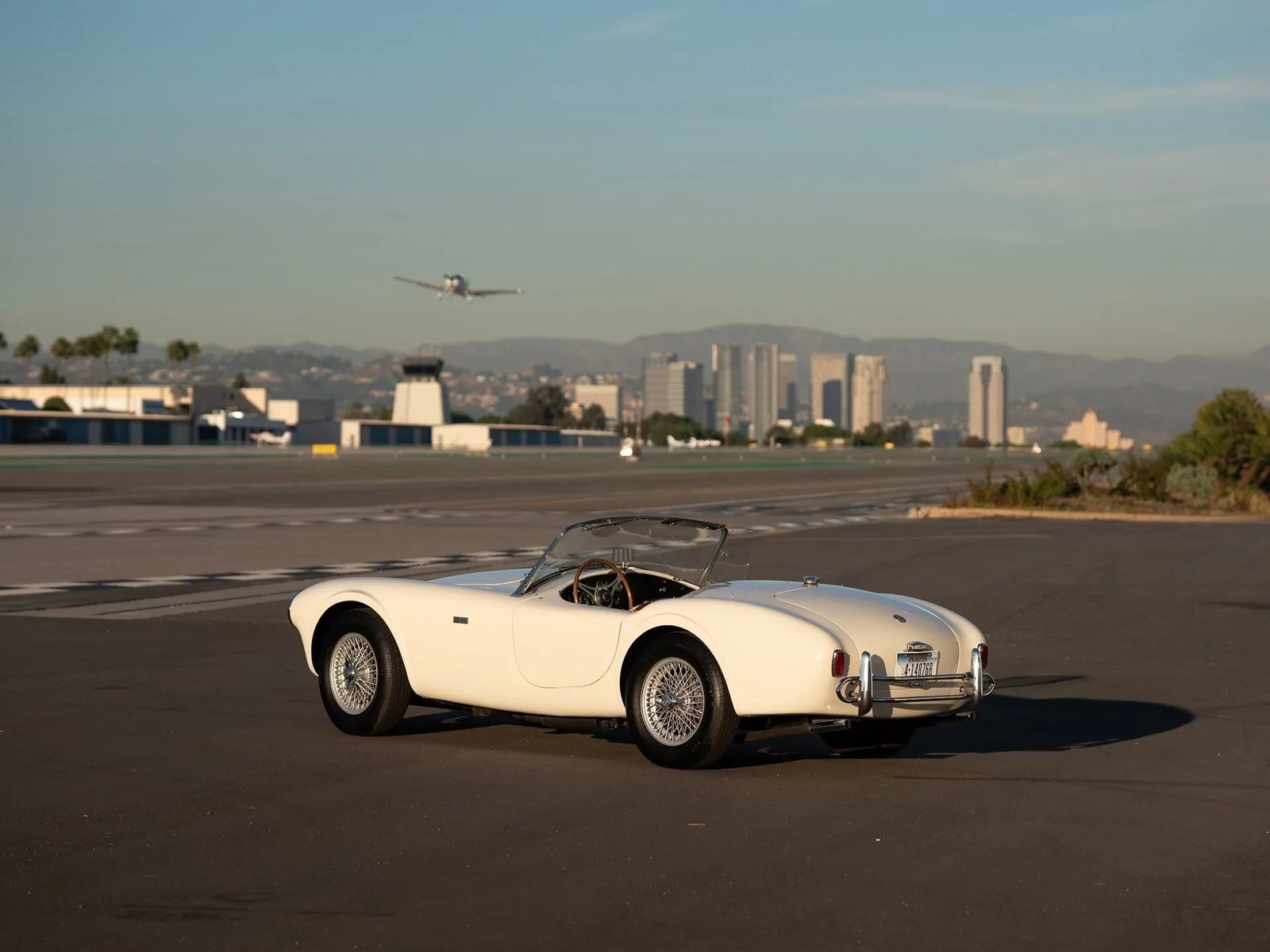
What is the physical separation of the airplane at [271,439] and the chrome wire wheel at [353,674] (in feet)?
435

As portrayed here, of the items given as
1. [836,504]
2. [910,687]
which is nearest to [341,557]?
[910,687]

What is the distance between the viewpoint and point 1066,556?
85.1 ft

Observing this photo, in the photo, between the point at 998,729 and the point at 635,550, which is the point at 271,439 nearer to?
the point at 998,729

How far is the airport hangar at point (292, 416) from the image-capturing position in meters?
147

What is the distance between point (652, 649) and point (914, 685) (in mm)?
1393

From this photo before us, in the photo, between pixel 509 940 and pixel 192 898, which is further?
pixel 192 898

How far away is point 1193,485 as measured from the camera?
41219 mm

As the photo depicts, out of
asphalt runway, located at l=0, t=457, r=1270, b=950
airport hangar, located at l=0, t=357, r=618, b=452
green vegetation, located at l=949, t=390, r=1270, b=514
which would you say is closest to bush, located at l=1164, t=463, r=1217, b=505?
green vegetation, located at l=949, t=390, r=1270, b=514

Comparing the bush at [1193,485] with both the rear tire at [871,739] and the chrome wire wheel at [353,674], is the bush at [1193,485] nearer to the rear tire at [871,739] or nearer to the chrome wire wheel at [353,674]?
the rear tire at [871,739]

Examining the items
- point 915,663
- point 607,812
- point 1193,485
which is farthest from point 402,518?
point 607,812

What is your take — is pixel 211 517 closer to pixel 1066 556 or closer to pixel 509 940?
pixel 1066 556

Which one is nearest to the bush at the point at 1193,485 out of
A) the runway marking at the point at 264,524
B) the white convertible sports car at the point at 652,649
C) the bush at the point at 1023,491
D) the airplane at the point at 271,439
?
the bush at the point at 1023,491

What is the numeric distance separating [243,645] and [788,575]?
361 inches

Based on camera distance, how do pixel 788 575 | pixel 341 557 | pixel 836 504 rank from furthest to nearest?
pixel 836 504 < pixel 341 557 < pixel 788 575
